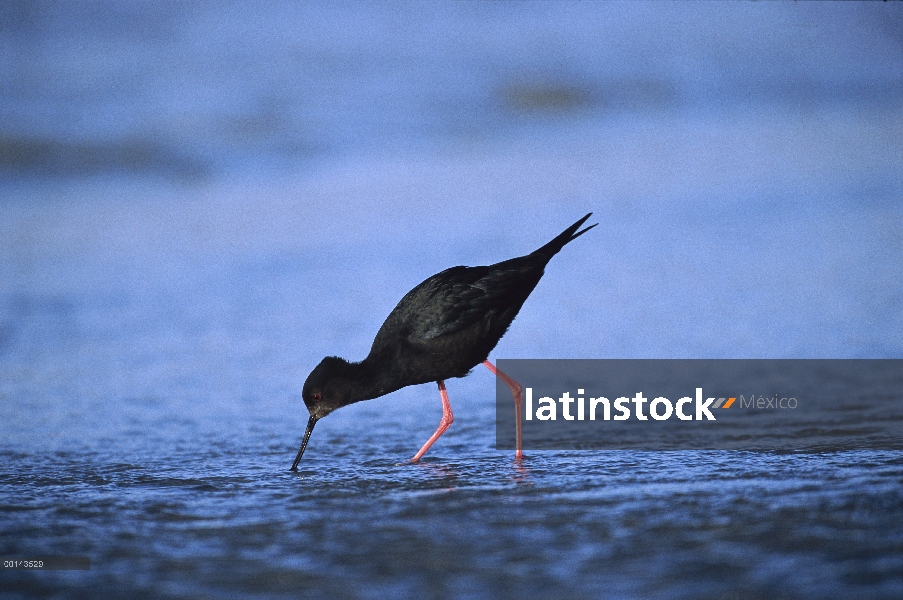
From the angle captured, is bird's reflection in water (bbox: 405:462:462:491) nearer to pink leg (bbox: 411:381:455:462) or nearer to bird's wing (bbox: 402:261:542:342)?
pink leg (bbox: 411:381:455:462)

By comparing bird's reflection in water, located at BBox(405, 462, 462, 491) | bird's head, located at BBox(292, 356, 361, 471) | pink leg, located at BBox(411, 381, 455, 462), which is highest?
bird's head, located at BBox(292, 356, 361, 471)

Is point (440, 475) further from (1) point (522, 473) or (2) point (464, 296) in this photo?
(2) point (464, 296)

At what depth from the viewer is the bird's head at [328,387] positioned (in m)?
6.64

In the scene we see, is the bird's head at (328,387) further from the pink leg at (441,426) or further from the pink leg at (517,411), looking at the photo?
the pink leg at (517,411)

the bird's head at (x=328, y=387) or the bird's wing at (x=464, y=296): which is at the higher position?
the bird's wing at (x=464, y=296)

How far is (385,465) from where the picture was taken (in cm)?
630

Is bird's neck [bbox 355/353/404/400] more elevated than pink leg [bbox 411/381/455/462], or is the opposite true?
bird's neck [bbox 355/353/404/400]

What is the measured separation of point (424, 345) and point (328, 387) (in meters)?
0.72

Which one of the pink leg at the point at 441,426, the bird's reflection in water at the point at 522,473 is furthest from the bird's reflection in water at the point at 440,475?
the bird's reflection in water at the point at 522,473

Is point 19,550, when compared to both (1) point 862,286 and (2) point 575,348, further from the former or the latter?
(1) point 862,286

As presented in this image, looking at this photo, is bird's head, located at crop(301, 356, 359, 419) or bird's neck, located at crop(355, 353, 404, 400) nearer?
bird's head, located at crop(301, 356, 359, 419)

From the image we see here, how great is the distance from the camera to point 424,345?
6727mm

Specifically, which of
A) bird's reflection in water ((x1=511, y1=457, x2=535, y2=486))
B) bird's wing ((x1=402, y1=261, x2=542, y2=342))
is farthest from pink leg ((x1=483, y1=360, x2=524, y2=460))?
bird's wing ((x1=402, y1=261, x2=542, y2=342))

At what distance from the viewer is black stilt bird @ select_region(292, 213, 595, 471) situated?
670 cm
